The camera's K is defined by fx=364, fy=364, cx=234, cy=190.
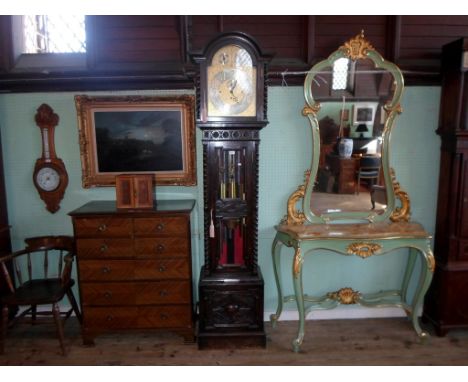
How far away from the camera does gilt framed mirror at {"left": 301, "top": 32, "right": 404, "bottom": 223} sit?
2.95 m

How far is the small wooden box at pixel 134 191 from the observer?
2.90 m

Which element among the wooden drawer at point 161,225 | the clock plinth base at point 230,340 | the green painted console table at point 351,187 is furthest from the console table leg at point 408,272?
the wooden drawer at point 161,225

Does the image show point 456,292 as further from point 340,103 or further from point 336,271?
point 340,103

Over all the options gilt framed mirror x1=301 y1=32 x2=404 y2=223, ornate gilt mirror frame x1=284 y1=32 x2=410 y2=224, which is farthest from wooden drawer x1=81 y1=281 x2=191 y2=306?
gilt framed mirror x1=301 y1=32 x2=404 y2=223

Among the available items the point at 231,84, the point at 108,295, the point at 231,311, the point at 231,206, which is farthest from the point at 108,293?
the point at 231,84

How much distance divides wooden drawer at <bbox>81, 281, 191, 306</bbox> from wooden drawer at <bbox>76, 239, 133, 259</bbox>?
0.79ft

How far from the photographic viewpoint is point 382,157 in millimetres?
3066

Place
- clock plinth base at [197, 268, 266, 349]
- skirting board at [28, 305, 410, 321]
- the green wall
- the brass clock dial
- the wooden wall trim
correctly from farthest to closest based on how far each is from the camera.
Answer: skirting board at [28, 305, 410, 321] → the green wall → the wooden wall trim → clock plinth base at [197, 268, 266, 349] → the brass clock dial

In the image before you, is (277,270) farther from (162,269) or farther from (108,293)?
(108,293)

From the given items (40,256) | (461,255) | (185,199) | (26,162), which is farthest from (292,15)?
(40,256)

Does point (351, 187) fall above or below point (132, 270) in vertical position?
above

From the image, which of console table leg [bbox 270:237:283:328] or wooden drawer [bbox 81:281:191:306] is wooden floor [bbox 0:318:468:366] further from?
wooden drawer [bbox 81:281:191:306]

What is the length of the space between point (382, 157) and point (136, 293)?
232 cm

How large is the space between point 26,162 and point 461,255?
384 centimetres
